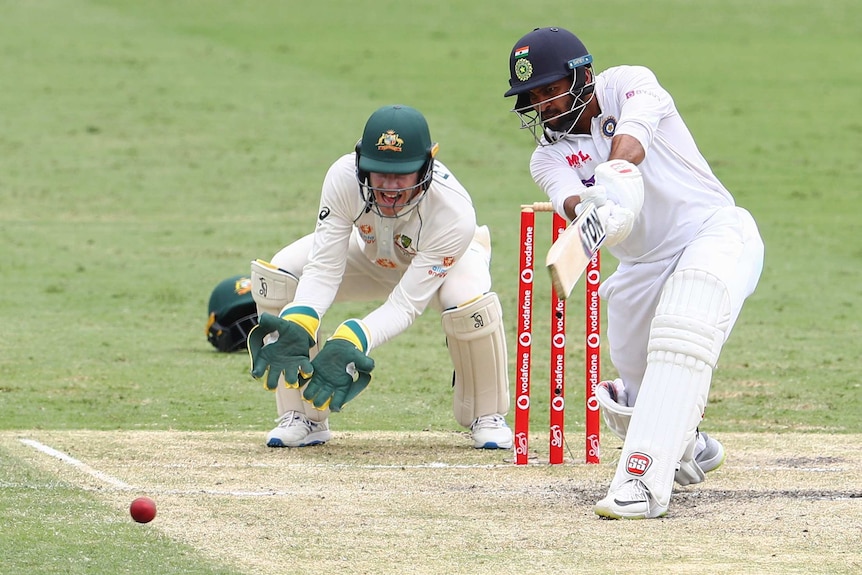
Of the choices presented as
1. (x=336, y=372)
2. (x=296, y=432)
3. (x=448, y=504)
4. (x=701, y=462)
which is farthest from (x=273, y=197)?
(x=448, y=504)

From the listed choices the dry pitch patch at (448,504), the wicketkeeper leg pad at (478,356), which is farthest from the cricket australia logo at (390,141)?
the dry pitch patch at (448,504)

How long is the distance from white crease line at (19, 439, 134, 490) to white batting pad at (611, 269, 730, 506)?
1858 millimetres

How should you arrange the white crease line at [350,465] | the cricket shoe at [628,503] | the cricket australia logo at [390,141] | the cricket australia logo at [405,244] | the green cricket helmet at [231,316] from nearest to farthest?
the cricket shoe at [628,503] < the cricket australia logo at [390,141] < the white crease line at [350,465] < the cricket australia logo at [405,244] < the green cricket helmet at [231,316]

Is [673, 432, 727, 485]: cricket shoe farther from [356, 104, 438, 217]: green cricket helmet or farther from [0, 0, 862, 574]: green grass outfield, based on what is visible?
[356, 104, 438, 217]: green cricket helmet

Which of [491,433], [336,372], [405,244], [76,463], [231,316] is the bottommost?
[231,316]

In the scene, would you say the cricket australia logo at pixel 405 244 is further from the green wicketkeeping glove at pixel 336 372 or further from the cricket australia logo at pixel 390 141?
the green wicketkeeping glove at pixel 336 372

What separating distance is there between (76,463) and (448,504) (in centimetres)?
162

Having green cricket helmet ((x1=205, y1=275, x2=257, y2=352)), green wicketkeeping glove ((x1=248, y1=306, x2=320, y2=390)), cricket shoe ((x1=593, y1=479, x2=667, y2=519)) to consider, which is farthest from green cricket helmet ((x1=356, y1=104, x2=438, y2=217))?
green cricket helmet ((x1=205, y1=275, x2=257, y2=352))

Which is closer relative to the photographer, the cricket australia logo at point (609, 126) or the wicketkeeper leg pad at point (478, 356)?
the cricket australia logo at point (609, 126)

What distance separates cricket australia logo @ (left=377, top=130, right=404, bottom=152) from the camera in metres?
6.04

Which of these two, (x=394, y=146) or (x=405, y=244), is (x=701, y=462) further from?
(x=394, y=146)

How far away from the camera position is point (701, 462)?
5879 mm

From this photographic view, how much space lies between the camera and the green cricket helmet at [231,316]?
33.0 feet

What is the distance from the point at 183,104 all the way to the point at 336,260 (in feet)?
49.9
